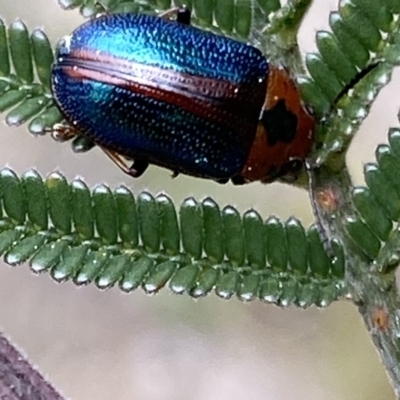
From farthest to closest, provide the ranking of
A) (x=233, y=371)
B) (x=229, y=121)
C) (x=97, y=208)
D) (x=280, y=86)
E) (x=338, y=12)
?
(x=233, y=371)
(x=229, y=121)
(x=280, y=86)
(x=97, y=208)
(x=338, y=12)

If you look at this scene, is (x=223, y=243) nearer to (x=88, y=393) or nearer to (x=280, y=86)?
(x=280, y=86)

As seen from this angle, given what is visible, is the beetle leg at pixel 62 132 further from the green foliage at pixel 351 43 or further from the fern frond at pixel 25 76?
the green foliage at pixel 351 43

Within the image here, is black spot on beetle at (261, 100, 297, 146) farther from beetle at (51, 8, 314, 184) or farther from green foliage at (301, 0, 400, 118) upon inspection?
green foliage at (301, 0, 400, 118)

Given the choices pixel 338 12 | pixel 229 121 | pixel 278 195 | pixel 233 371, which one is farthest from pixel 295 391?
pixel 338 12

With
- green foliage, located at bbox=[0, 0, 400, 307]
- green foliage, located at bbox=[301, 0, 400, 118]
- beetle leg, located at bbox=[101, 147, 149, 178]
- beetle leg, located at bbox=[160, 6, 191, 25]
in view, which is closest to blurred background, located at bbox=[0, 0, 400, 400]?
beetle leg, located at bbox=[101, 147, 149, 178]

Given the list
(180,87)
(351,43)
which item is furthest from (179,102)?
(351,43)

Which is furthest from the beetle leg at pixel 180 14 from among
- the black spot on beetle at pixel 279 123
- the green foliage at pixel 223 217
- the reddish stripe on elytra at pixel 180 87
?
the black spot on beetle at pixel 279 123

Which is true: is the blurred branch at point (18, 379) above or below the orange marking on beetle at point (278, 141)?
below
